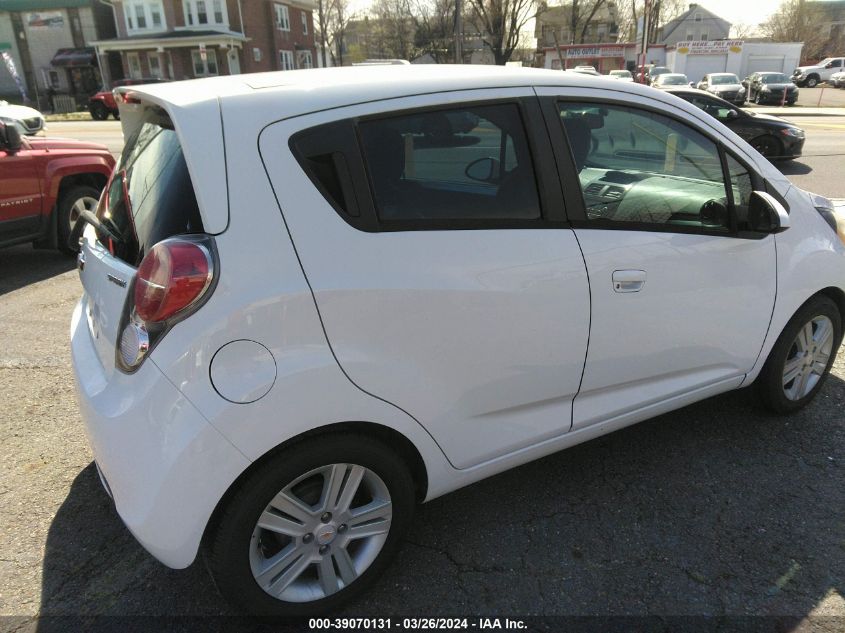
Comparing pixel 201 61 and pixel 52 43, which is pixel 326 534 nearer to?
pixel 201 61

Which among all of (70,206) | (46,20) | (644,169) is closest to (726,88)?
(70,206)

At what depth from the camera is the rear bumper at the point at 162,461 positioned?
1.80 meters

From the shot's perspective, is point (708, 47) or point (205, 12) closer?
point (205, 12)

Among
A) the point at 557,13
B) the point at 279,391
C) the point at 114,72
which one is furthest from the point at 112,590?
the point at 557,13

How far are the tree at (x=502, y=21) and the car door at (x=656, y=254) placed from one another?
55.1 meters

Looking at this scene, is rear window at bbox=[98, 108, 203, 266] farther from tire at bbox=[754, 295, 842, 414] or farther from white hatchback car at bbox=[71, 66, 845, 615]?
tire at bbox=[754, 295, 842, 414]

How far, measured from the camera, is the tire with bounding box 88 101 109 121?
30.4 m

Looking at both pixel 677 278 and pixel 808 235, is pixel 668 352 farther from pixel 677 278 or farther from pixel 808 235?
pixel 808 235

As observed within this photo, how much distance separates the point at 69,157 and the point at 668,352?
6107mm

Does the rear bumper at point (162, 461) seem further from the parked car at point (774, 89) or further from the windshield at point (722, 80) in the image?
the parked car at point (774, 89)

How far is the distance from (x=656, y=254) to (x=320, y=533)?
1.66m

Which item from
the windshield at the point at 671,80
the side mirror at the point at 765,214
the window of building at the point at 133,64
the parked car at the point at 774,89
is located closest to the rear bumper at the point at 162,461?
the side mirror at the point at 765,214

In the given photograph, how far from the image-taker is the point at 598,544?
257cm

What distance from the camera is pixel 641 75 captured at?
Answer: 2686cm
